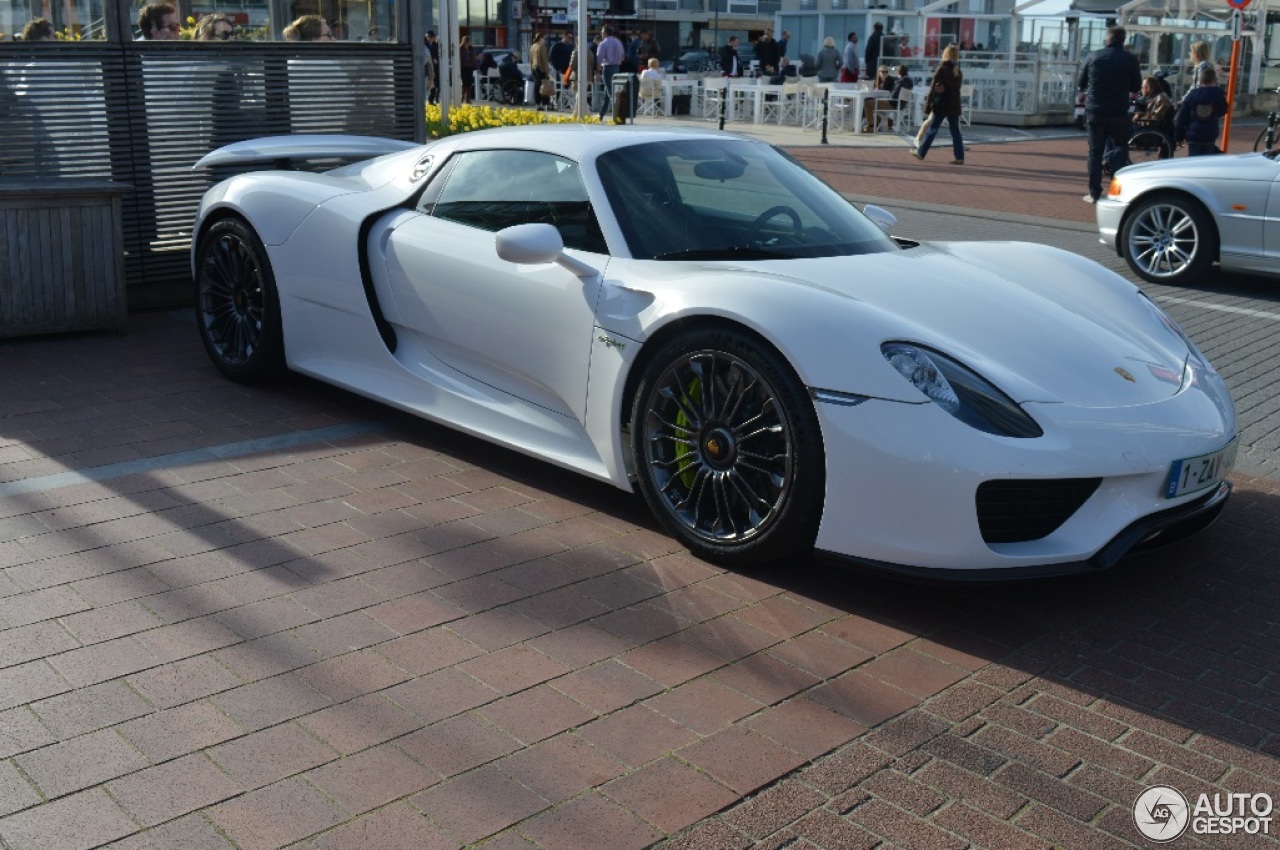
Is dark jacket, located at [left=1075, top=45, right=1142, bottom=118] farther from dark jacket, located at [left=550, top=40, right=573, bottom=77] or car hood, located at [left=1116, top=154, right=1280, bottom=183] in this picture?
dark jacket, located at [left=550, top=40, right=573, bottom=77]

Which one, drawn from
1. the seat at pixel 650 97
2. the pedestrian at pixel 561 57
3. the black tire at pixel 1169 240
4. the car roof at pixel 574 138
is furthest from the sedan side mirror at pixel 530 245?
the pedestrian at pixel 561 57

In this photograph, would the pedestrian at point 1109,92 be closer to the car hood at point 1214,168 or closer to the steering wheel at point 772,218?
the car hood at point 1214,168

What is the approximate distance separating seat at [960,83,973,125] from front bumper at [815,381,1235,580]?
23.1m

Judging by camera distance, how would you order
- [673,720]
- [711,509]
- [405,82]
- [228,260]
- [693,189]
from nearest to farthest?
[673,720] < [711,509] < [693,189] < [228,260] < [405,82]

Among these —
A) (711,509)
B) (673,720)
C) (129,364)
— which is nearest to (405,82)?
(129,364)

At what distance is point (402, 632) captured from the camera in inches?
152

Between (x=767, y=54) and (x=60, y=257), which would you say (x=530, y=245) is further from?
(x=767, y=54)

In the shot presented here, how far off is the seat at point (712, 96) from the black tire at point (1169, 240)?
59.1 feet

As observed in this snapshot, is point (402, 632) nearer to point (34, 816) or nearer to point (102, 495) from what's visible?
point (34, 816)

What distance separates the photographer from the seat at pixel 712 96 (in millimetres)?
27594

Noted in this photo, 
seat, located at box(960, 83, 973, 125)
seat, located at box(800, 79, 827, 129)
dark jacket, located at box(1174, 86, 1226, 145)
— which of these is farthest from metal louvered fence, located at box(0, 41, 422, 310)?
seat, located at box(960, 83, 973, 125)

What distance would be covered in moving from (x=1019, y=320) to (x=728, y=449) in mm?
1068

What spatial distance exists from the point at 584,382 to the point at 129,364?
335 centimetres

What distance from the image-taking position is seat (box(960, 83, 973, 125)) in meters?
26.1
